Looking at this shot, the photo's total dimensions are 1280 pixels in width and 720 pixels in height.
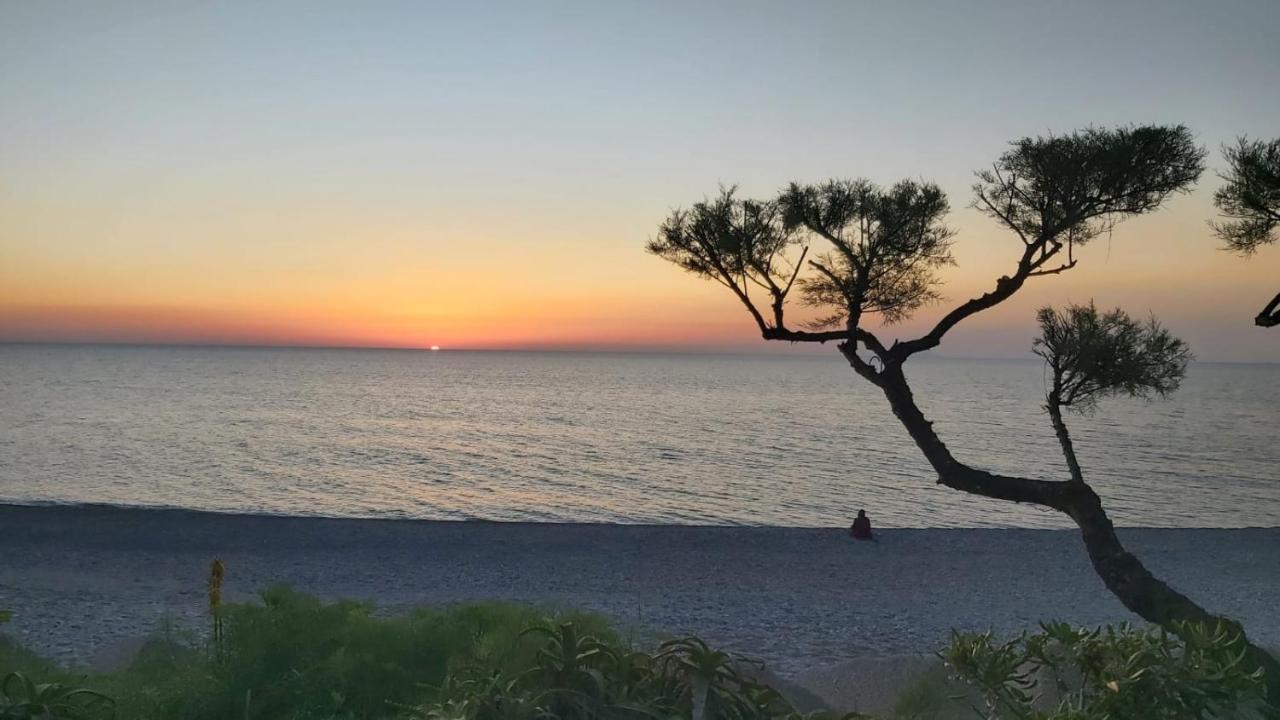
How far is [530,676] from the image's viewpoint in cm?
159

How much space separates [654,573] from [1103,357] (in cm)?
1183

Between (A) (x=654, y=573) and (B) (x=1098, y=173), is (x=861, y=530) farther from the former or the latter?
(B) (x=1098, y=173)

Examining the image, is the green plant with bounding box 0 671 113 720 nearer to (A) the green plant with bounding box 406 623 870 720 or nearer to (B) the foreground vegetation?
(B) the foreground vegetation

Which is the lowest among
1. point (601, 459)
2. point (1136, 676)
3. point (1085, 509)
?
point (601, 459)

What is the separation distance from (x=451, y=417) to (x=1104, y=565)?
8400cm

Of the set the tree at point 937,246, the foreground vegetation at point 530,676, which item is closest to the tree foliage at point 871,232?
the tree at point 937,246

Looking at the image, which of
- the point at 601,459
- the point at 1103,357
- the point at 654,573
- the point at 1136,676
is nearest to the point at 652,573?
the point at 654,573

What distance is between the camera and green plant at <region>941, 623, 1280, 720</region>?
1734 mm

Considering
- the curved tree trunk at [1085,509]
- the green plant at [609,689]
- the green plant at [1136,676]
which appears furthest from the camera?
the curved tree trunk at [1085,509]

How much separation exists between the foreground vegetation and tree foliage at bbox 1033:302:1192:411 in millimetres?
8874

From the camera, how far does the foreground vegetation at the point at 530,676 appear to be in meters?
1.56

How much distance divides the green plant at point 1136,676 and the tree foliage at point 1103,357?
33.2ft

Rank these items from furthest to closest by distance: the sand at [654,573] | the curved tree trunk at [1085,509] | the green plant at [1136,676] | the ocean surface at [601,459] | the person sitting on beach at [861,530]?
the ocean surface at [601,459] → the person sitting on beach at [861,530] → the sand at [654,573] → the curved tree trunk at [1085,509] → the green plant at [1136,676]

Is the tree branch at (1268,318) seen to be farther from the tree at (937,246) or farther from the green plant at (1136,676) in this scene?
the green plant at (1136,676)
